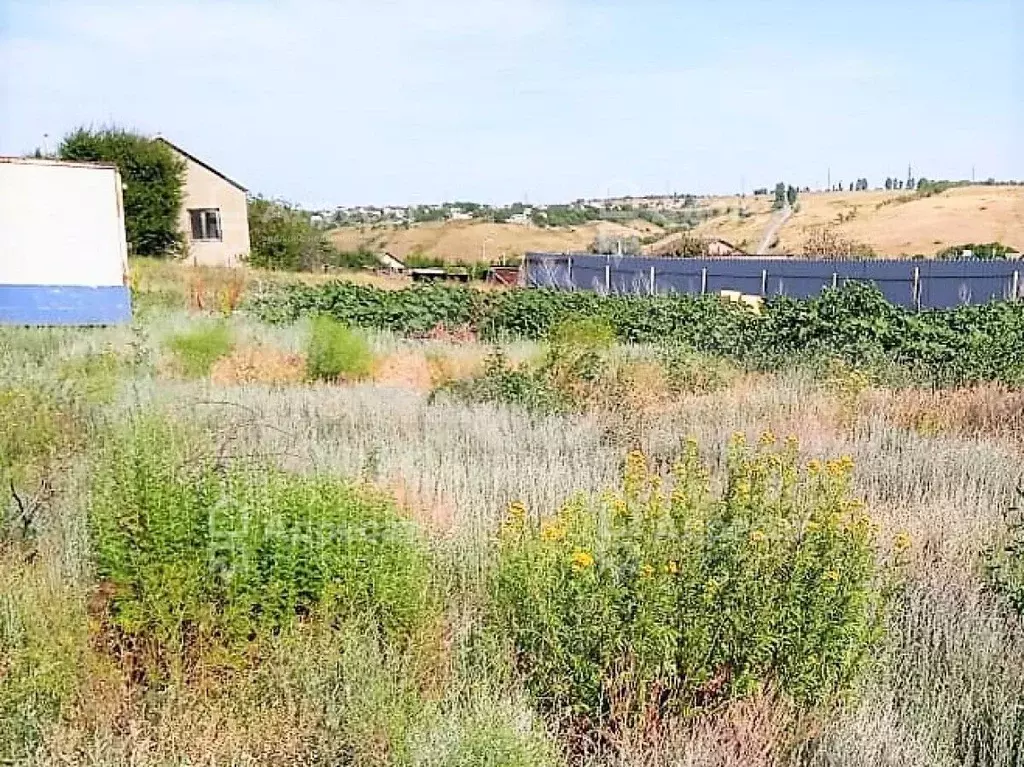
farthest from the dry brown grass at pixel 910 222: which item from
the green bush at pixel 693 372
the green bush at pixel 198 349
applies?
the green bush at pixel 198 349

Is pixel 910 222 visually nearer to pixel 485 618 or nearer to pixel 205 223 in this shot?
pixel 205 223

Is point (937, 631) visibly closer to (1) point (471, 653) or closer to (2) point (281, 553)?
(1) point (471, 653)

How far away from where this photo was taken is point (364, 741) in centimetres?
289

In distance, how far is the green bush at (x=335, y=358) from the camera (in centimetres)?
991

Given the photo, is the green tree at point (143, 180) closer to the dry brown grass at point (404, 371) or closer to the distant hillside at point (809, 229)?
the distant hillside at point (809, 229)

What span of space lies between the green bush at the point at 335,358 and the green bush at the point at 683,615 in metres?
6.86

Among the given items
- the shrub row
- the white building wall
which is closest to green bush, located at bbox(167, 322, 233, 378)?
the shrub row

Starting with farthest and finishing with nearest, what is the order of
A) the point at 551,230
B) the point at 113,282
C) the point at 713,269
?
the point at 551,230
the point at 713,269
the point at 113,282

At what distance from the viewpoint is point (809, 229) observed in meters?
54.1

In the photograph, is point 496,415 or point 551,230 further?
point 551,230

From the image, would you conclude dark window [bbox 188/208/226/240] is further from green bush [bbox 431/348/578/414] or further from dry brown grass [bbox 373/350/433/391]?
green bush [bbox 431/348/578/414]

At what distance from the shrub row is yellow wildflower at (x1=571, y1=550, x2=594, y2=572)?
23.5 ft

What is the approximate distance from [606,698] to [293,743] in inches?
40.5

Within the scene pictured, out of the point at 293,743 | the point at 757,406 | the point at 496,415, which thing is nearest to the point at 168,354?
the point at 496,415
